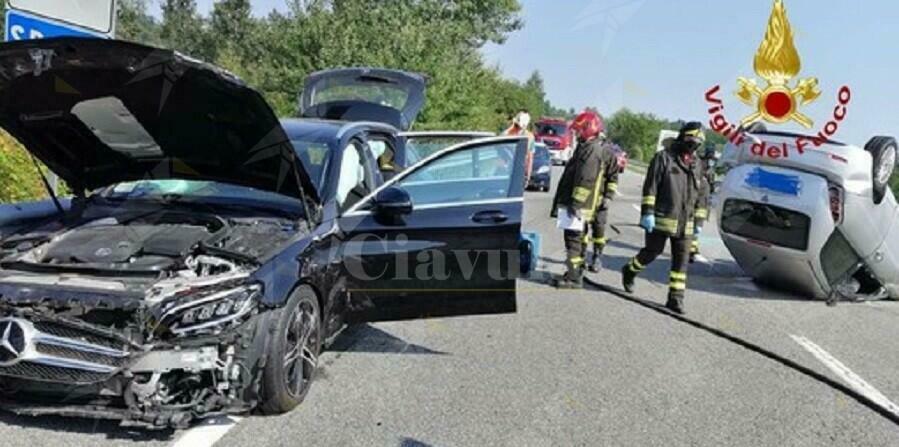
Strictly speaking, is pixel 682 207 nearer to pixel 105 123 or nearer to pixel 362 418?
pixel 362 418

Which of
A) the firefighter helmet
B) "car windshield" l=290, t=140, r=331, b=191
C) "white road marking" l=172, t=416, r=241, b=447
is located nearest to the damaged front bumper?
"white road marking" l=172, t=416, r=241, b=447

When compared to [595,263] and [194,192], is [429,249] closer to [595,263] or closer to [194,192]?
[194,192]

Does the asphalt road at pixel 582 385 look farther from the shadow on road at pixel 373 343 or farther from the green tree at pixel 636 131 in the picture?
the green tree at pixel 636 131

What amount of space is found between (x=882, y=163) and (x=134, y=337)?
7.36 metres

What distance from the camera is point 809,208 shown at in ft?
25.1

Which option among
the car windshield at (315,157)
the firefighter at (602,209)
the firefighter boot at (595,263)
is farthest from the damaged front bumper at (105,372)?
the firefighter boot at (595,263)

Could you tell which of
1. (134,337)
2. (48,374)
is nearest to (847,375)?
(134,337)

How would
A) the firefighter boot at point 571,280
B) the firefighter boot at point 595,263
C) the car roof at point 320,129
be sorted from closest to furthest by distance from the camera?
the car roof at point 320,129 < the firefighter boot at point 571,280 < the firefighter boot at point 595,263

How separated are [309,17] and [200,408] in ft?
57.8

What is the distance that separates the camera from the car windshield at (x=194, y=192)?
15.7 feet

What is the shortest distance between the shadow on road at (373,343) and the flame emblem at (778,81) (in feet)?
31.2

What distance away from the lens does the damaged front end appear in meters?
3.37

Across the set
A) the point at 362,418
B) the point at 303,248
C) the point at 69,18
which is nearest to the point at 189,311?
the point at 303,248

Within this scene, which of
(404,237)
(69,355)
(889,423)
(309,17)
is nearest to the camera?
(69,355)
